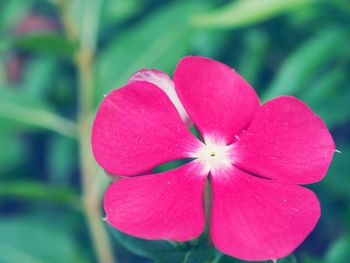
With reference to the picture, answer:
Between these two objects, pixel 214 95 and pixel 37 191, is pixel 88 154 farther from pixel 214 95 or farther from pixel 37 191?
pixel 214 95

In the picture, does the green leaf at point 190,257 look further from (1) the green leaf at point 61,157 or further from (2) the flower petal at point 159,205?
(1) the green leaf at point 61,157

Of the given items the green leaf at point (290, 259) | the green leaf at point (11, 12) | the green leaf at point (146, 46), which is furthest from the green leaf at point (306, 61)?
the green leaf at point (11, 12)

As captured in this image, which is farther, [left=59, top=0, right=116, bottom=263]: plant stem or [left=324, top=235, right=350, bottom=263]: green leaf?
[left=59, top=0, right=116, bottom=263]: plant stem

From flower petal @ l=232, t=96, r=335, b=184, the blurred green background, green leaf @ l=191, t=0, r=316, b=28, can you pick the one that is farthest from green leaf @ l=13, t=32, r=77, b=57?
flower petal @ l=232, t=96, r=335, b=184

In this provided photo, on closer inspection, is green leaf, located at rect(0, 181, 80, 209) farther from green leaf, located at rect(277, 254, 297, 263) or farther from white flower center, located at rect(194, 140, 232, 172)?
green leaf, located at rect(277, 254, 297, 263)

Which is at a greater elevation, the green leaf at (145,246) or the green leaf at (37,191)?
the green leaf at (37,191)

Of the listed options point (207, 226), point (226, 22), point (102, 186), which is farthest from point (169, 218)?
point (102, 186)

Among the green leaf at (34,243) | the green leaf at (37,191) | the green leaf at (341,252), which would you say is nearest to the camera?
the green leaf at (341,252)
